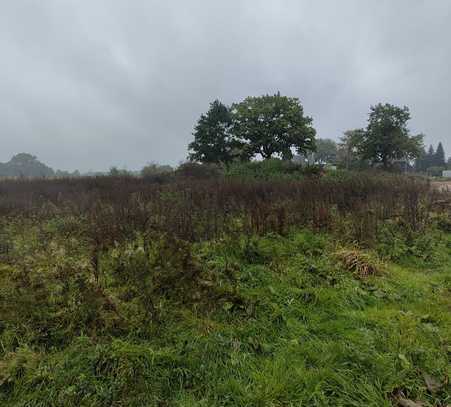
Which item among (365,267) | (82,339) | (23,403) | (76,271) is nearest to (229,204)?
(365,267)

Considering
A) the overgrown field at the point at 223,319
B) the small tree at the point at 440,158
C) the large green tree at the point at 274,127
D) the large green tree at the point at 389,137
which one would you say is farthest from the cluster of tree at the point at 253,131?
the small tree at the point at 440,158

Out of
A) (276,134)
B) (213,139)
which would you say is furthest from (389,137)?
(213,139)

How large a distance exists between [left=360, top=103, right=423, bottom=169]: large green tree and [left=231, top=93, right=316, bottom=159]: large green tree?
6793 mm

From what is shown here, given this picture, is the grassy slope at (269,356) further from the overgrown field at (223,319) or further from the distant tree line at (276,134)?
the distant tree line at (276,134)

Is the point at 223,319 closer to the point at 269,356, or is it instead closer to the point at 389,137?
Answer: the point at 269,356

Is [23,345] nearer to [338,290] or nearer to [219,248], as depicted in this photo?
[219,248]

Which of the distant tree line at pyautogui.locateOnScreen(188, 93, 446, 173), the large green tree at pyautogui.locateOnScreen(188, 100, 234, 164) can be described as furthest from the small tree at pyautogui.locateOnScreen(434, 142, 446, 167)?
the large green tree at pyautogui.locateOnScreen(188, 100, 234, 164)

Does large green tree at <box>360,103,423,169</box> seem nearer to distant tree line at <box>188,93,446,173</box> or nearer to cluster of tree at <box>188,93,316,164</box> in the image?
distant tree line at <box>188,93,446,173</box>

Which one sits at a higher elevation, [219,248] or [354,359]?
[219,248]

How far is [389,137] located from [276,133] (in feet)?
35.1

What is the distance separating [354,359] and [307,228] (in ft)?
9.12

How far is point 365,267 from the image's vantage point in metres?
3.18

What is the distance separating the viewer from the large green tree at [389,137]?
2192cm

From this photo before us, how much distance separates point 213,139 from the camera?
21391 mm
